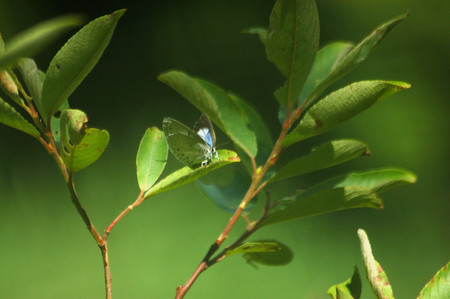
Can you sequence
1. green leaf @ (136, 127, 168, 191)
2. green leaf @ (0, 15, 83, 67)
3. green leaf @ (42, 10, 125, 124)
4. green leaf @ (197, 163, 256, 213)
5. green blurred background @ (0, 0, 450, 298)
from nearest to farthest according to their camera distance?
1. green leaf @ (0, 15, 83, 67)
2. green leaf @ (42, 10, 125, 124)
3. green leaf @ (136, 127, 168, 191)
4. green leaf @ (197, 163, 256, 213)
5. green blurred background @ (0, 0, 450, 298)

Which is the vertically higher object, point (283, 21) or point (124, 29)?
point (124, 29)

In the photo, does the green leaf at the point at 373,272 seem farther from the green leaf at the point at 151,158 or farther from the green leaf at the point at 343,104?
the green leaf at the point at 151,158

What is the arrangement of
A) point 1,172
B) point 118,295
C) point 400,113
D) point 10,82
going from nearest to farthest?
point 10,82 → point 118,295 → point 1,172 → point 400,113

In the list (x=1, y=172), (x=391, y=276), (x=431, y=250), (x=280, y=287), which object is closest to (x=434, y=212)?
(x=431, y=250)

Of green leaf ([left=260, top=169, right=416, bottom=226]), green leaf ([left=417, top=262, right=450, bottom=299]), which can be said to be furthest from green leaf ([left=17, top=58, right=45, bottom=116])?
green leaf ([left=417, top=262, right=450, bottom=299])

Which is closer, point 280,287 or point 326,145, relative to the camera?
point 326,145

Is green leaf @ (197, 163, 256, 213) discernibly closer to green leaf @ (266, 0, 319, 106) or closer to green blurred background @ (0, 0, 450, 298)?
green leaf @ (266, 0, 319, 106)

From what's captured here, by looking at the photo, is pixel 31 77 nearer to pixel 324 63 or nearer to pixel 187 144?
pixel 187 144

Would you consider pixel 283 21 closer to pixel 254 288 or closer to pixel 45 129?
pixel 45 129
